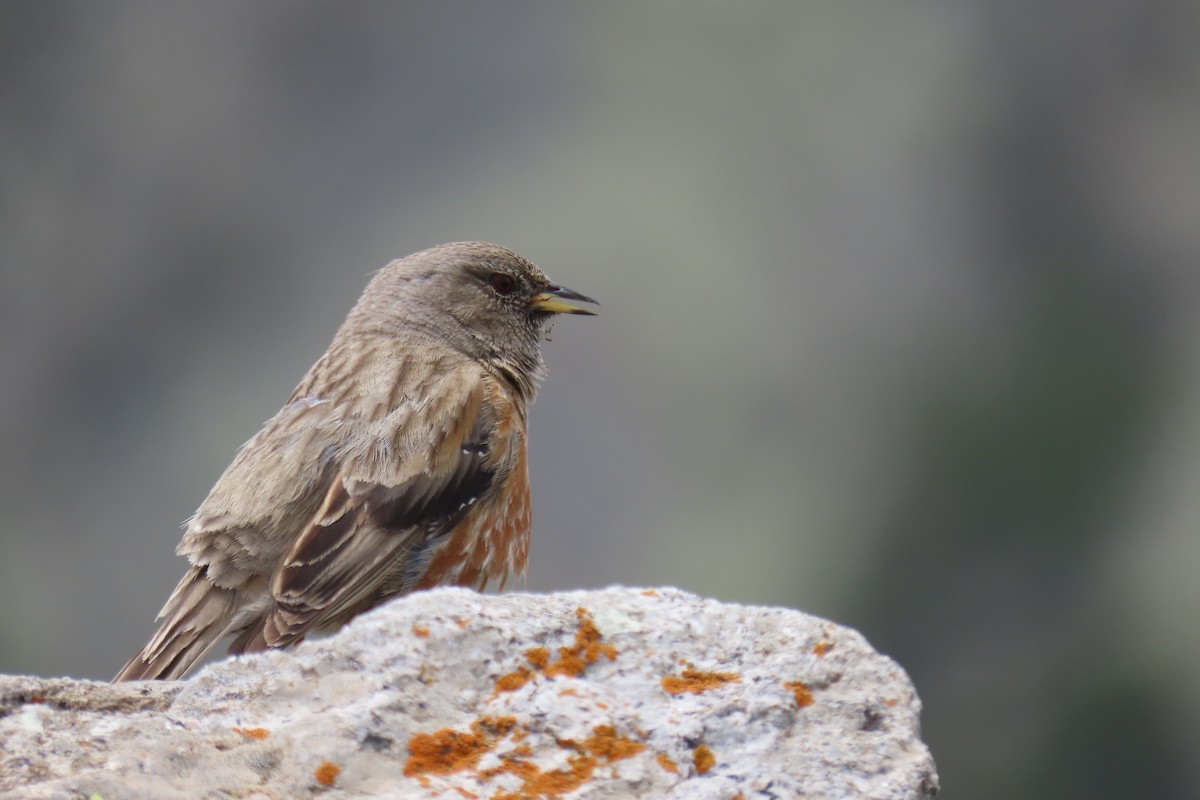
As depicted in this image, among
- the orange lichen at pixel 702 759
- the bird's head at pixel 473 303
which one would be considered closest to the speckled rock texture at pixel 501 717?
the orange lichen at pixel 702 759

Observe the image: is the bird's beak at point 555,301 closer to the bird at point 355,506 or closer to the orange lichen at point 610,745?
the bird at point 355,506

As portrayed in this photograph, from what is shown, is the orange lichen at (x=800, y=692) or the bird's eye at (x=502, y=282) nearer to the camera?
the orange lichen at (x=800, y=692)

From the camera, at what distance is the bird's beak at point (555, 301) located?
19.2 ft

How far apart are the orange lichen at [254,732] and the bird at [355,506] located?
156 cm

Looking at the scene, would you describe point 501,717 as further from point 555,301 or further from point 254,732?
point 555,301

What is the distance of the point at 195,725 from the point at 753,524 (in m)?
9.23

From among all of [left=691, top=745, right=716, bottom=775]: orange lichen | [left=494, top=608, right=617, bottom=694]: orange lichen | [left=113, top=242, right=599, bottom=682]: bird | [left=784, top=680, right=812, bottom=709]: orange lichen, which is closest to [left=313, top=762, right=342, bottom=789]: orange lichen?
[left=494, top=608, right=617, bottom=694]: orange lichen

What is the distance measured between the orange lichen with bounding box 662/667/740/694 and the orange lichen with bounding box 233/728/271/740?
2.72ft

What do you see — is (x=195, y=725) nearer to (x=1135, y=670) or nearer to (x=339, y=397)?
(x=339, y=397)

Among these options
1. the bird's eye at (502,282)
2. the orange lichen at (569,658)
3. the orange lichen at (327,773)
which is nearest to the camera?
the orange lichen at (327,773)

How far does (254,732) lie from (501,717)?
0.49 m

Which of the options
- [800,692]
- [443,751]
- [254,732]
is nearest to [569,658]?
[443,751]

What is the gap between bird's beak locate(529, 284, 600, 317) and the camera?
584 cm

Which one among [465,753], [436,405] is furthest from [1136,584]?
[465,753]
